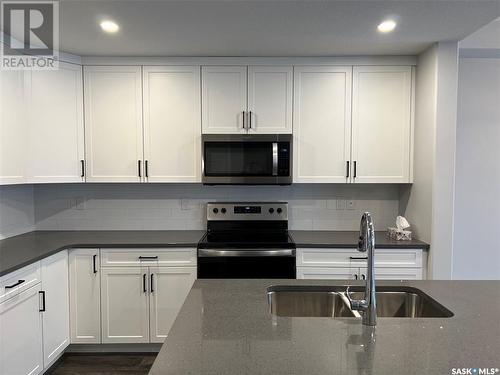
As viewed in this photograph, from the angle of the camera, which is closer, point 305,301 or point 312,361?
point 312,361

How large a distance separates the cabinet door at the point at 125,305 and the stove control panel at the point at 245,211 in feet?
2.60

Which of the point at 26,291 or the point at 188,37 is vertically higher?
the point at 188,37

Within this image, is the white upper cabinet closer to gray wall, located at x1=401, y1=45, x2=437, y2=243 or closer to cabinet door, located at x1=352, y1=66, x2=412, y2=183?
cabinet door, located at x1=352, y1=66, x2=412, y2=183

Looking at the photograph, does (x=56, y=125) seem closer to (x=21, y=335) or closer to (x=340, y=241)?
(x=21, y=335)

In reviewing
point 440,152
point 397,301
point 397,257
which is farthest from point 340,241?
point 397,301

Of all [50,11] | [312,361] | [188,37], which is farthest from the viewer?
[188,37]

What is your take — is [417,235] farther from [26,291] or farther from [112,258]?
[26,291]

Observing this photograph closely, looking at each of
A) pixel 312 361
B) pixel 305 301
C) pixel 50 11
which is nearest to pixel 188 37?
pixel 50 11

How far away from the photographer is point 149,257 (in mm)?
2703

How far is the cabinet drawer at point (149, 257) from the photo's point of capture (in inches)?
107

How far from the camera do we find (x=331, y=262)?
272 cm

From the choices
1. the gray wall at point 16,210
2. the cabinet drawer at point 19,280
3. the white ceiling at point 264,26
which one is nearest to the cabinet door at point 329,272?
the white ceiling at point 264,26

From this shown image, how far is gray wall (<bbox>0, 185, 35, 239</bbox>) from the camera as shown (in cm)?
282

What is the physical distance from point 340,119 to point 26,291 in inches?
101
